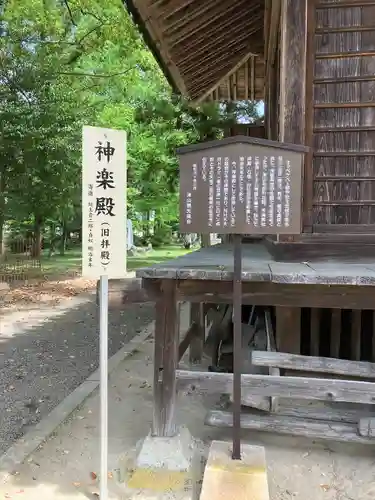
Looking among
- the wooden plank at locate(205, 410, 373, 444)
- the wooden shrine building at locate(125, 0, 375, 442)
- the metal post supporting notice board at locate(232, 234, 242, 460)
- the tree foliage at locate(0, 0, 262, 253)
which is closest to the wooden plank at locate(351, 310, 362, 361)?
the wooden shrine building at locate(125, 0, 375, 442)

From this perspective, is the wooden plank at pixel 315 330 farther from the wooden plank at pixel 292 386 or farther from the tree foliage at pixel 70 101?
the tree foliage at pixel 70 101

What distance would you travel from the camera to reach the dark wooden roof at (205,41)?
5375 mm

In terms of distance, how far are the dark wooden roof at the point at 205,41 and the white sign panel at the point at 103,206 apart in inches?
101

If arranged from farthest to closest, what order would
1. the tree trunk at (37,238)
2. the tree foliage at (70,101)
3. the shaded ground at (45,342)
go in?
the tree trunk at (37,238), the tree foliage at (70,101), the shaded ground at (45,342)

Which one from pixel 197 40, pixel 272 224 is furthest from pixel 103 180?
pixel 197 40

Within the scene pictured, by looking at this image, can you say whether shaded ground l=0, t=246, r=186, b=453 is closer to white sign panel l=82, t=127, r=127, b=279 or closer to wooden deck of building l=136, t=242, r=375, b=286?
wooden deck of building l=136, t=242, r=375, b=286

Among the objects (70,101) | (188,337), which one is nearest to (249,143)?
(188,337)

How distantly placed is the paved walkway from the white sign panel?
5.17ft

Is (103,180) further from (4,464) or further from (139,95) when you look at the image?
(139,95)

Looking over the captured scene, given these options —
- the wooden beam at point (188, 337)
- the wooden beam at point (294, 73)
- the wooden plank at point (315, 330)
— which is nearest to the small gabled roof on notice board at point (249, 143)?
the wooden beam at point (294, 73)

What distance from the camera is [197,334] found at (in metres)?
5.98

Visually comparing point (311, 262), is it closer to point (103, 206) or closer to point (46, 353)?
point (103, 206)

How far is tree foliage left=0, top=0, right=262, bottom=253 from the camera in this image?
481 inches

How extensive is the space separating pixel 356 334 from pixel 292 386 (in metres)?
1.34
